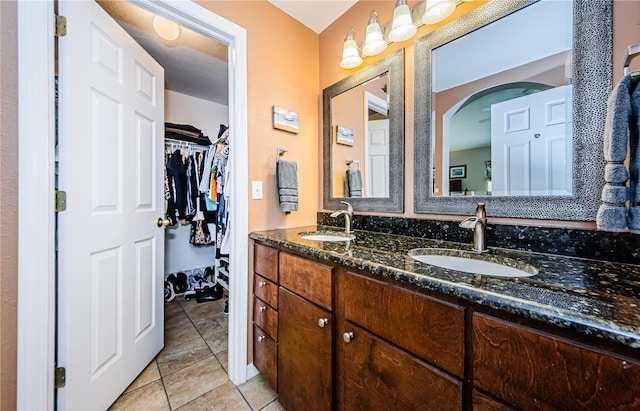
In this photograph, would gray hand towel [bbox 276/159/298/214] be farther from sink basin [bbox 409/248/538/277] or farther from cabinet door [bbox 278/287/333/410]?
sink basin [bbox 409/248/538/277]

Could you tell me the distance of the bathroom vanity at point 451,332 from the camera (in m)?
0.43

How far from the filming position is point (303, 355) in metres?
1.07

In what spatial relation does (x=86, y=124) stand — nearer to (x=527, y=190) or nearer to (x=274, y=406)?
(x=274, y=406)

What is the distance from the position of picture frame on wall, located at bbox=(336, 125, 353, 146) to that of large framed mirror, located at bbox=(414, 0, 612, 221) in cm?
51

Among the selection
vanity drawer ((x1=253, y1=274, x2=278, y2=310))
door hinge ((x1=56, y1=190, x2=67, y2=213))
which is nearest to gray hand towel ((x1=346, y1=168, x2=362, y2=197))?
vanity drawer ((x1=253, y1=274, x2=278, y2=310))

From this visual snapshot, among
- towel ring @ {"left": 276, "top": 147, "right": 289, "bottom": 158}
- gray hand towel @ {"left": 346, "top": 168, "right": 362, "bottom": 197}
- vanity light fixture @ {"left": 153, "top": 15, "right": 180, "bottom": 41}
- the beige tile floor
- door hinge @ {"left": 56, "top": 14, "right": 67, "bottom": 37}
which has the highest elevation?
vanity light fixture @ {"left": 153, "top": 15, "right": 180, "bottom": 41}

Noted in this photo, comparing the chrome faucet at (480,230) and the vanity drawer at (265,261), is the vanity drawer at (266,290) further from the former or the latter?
the chrome faucet at (480,230)

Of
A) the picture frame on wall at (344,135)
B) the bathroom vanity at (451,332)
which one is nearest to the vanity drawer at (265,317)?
the bathroom vanity at (451,332)

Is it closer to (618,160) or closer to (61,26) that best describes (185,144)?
(61,26)

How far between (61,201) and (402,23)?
1797mm

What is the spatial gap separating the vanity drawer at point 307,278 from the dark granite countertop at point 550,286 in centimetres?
9

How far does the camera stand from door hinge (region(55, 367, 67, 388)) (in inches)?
41.1

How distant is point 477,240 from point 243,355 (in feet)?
4.63

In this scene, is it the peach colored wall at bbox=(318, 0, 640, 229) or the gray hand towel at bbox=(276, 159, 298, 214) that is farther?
the gray hand towel at bbox=(276, 159, 298, 214)
